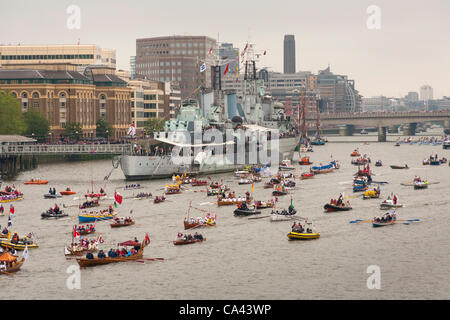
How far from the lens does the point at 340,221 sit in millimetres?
96625

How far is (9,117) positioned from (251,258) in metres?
118

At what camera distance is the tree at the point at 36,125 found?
193m

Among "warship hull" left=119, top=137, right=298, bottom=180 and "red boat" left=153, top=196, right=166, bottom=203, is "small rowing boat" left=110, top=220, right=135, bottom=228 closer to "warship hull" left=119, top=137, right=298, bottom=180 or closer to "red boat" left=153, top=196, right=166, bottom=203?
"red boat" left=153, top=196, right=166, bottom=203

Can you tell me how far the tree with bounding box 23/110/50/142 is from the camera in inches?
7584

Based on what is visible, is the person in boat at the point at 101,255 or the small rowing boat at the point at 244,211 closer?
the person in boat at the point at 101,255

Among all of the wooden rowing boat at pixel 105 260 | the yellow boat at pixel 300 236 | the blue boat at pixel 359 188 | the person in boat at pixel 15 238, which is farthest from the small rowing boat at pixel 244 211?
the person in boat at pixel 15 238

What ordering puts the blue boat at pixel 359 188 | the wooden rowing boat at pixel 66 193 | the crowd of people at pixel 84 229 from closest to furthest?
the crowd of people at pixel 84 229 → the wooden rowing boat at pixel 66 193 → the blue boat at pixel 359 188

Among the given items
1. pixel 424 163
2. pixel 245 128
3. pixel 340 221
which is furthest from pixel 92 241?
pixel 424 163

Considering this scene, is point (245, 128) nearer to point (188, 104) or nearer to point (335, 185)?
point (188, 104)

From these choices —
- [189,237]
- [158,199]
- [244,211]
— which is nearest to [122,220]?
[189,237]

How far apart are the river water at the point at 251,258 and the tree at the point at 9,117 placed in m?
68.6

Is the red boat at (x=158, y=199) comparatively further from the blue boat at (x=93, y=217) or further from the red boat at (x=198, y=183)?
the red boat at (x=198, y=183)

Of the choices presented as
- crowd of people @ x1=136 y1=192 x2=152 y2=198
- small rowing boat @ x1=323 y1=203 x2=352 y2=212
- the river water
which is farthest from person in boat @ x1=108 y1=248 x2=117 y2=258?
crowd of people @ x1=136 y1=192 x2=152 y2=198

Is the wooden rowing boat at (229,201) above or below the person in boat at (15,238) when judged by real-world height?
above
